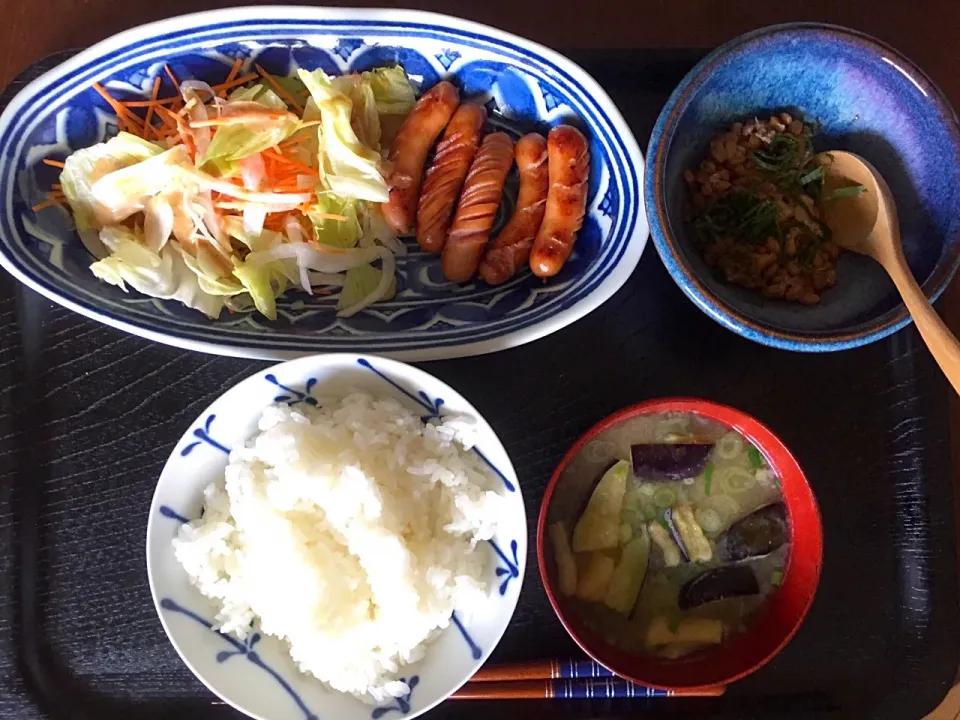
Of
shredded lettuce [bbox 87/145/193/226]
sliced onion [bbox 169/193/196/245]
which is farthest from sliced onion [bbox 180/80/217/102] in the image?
sliced onion [bbox 169/193/196/245]

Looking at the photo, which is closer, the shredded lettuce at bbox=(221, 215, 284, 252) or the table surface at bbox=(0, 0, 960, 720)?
the shredded lettuce at bbox=(221, 215, 284, 252)

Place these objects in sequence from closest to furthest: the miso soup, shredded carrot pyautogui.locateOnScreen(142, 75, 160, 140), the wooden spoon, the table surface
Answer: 1. the wooden spoon
2. the miso soup
3. shredded carrot pyautogui.locateOnScreen(142, 75, 160, 140)
4. the table surface

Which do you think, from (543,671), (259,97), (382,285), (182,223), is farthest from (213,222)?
(543,671)

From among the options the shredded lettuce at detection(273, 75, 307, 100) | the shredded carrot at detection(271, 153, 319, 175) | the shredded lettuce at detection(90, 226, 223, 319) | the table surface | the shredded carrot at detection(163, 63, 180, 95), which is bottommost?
the shredded lettuce at detection(90, 226, 223, 319)

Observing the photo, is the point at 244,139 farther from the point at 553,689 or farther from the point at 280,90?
the point at 553,689

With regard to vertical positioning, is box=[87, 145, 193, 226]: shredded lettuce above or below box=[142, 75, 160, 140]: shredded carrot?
below

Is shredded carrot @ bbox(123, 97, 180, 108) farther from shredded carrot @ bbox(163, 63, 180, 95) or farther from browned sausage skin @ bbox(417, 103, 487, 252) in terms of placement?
browned sausage skin @ bbox(417, 103, 487, 252)

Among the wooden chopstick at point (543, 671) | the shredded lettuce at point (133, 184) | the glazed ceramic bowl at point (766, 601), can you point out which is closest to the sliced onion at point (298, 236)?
the shredded lettuce at point (133, 184)
